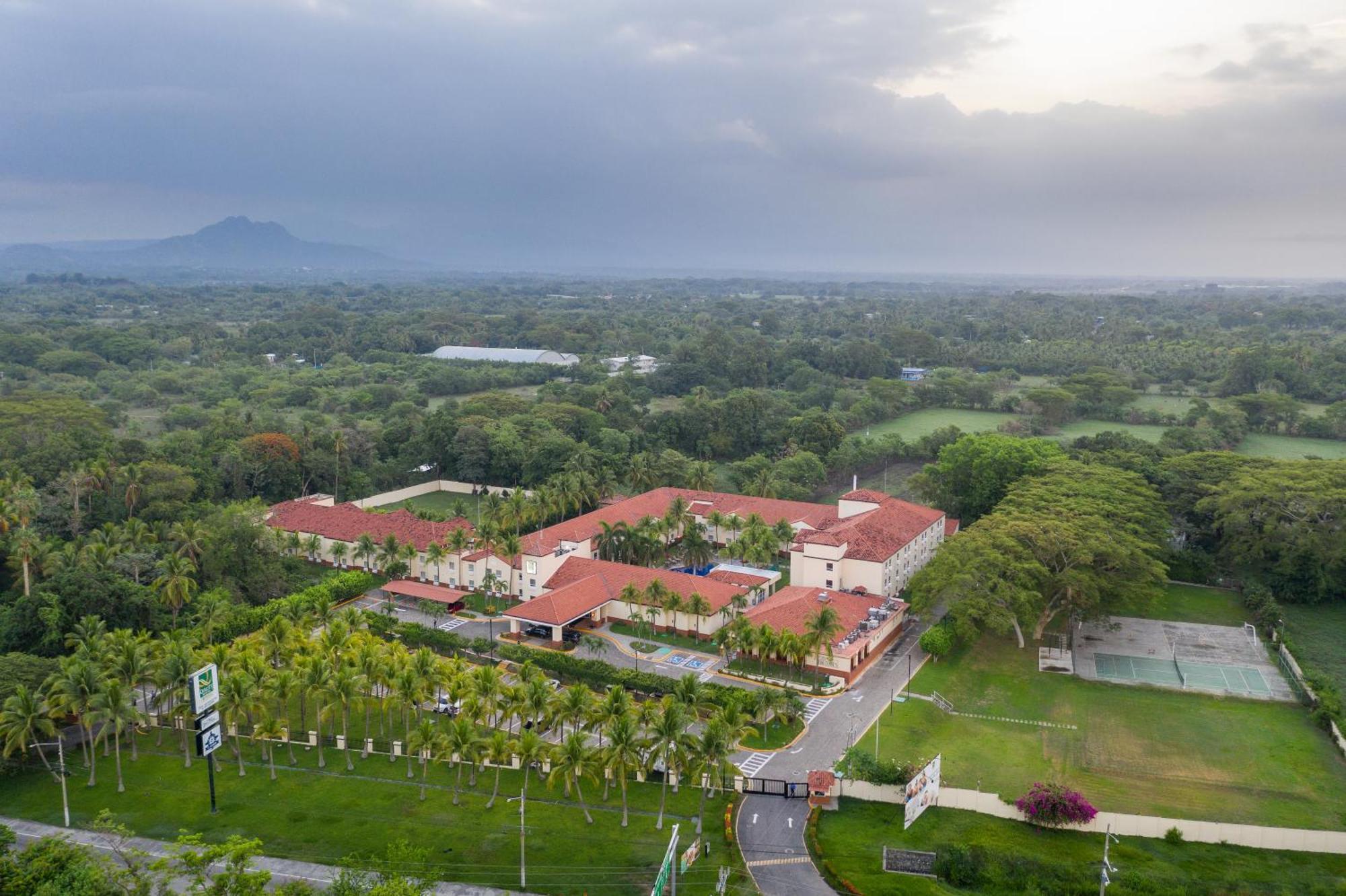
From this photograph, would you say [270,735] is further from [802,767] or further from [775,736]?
[802,767]

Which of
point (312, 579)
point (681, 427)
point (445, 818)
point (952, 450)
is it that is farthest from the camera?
point (681, 427)

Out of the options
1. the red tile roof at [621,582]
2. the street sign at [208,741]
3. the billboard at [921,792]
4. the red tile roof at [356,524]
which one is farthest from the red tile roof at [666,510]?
the billboard at [921,792]

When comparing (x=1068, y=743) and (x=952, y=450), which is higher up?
(x=952, y=450)

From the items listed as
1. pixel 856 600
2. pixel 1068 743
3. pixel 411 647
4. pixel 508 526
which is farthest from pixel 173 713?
pixel 1068 743

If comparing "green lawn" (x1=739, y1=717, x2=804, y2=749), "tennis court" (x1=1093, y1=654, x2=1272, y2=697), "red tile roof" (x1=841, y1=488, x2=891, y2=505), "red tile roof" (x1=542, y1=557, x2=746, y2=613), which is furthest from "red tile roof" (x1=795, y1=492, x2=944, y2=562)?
"green lawn" (x1=739, y1=717, x2=804, y2=749)

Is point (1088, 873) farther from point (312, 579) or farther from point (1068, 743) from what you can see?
point (312, 579)

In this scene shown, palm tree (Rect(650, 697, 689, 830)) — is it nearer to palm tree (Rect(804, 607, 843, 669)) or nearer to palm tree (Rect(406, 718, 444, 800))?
palm tree (Rect(406, 718, 444, 800))

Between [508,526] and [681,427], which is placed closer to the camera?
[508,526]
